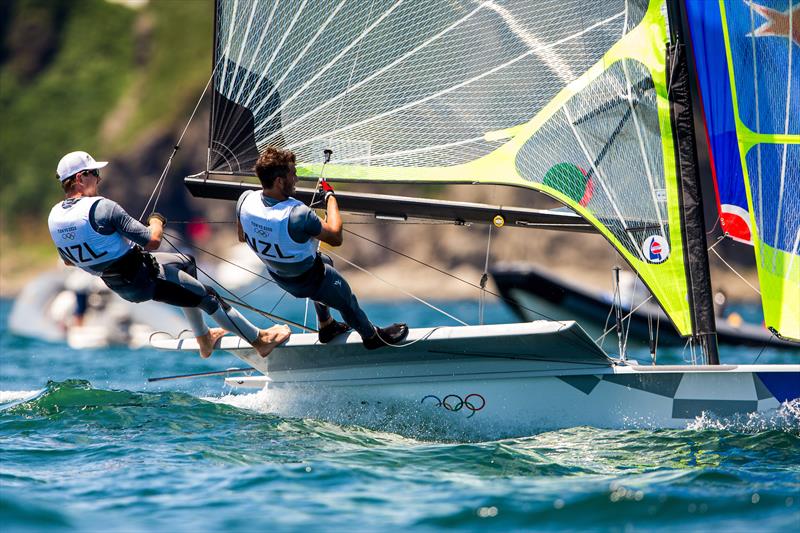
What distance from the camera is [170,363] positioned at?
10.9 metres

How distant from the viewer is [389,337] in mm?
5809

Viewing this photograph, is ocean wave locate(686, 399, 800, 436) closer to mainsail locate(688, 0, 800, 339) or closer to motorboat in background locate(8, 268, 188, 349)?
mainsail locate(688, 0, 800, 339)

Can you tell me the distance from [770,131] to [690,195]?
0.69 meters

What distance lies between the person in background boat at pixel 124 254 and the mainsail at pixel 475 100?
0.88 m

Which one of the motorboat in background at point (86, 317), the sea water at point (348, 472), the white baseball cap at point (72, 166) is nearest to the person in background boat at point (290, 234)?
the sea water at point (348, 472)

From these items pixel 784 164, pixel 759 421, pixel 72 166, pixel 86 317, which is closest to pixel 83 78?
pixel 86 317

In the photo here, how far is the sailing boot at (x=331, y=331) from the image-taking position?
5949 millimetres

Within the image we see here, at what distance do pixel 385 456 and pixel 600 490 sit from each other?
1.23m

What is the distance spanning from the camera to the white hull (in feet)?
18.2

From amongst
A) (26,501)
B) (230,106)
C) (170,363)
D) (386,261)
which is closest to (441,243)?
(386,261)

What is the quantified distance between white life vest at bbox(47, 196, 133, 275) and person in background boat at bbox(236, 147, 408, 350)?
0.75 metres

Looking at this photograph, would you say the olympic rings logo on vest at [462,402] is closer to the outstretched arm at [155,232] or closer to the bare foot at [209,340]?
the bare foot at [209,340]

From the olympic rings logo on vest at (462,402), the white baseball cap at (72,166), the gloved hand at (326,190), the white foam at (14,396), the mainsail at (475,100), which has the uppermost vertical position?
the mainsail at (475,100)

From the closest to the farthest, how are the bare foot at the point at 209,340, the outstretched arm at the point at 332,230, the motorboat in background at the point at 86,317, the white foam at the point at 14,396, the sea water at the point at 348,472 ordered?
the sea water at the point at 348,472, the outstretched arm at the point at 332,230, the bare foot at the point at 209,340, the white foam at the point at 14,396, the motorboat in background at the point at 86,317
